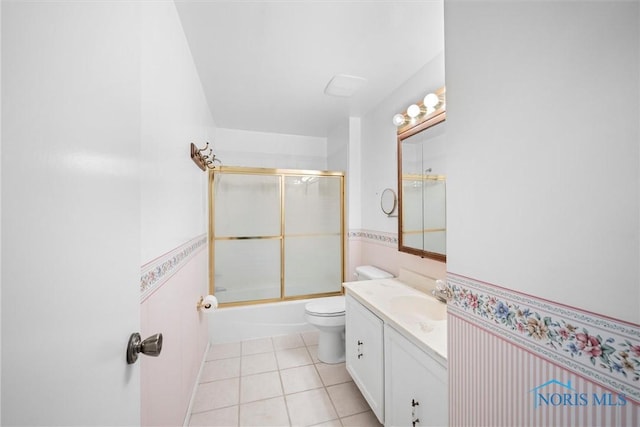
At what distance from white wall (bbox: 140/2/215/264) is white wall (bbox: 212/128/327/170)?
4.34 ft

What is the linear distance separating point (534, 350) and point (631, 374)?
0.53 ft

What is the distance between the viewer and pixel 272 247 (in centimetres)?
274

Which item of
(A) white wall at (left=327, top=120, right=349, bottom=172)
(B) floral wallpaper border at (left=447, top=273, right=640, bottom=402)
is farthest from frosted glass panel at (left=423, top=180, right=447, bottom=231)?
(A) white wall at (left=327, top=120, right=349, bottom=172)

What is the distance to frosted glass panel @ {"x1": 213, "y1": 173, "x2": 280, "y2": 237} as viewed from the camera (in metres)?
2.58

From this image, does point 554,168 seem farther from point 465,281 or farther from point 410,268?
point 410,268

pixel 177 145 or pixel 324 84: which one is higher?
pixel 324 84

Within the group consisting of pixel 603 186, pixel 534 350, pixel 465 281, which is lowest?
pixel 534 350

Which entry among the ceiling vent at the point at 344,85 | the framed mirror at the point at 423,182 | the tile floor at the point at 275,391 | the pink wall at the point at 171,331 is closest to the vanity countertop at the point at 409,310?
the framed mirror at the point at 423,182

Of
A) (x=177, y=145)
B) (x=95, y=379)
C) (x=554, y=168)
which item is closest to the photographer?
(x=95, y=379)

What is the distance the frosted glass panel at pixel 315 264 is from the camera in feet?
9.22

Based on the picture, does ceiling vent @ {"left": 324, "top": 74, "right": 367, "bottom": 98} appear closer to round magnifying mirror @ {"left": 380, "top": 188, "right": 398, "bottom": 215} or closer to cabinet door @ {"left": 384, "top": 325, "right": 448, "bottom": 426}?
round magnifying mirror @ {"left": 380, "top": 188, "right": 398, "bottom": 215}

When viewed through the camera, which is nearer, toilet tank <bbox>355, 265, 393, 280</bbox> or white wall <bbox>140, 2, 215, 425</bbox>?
white wall <bbox>140, 2, 215, 425</bbox>

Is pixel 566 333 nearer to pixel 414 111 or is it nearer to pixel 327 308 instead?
pixel 414 111

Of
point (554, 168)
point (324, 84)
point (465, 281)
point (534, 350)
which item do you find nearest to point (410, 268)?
point (465, 281)
